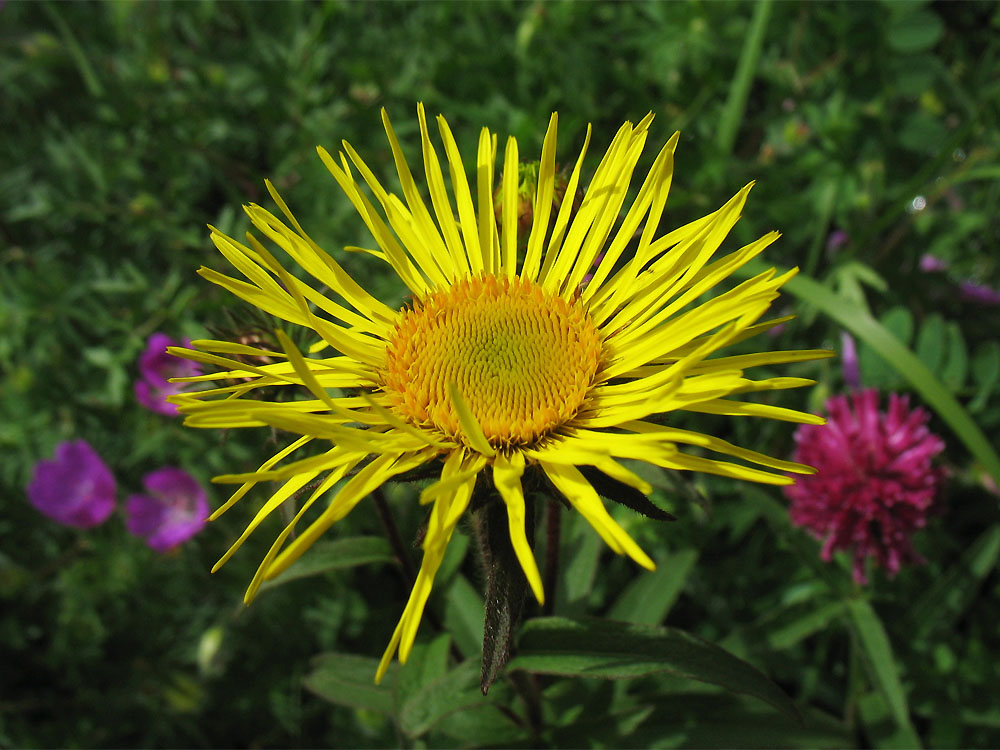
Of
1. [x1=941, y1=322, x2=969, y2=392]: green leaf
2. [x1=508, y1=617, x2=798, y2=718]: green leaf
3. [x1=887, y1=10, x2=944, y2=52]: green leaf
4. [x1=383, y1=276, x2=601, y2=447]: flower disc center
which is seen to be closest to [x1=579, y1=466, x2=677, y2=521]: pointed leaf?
[x1=383, y1=276, x2=601, y2=447]: flower disc center

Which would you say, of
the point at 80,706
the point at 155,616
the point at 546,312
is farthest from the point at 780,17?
the point at 80,706

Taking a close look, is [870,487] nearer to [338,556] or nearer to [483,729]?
[483,729]

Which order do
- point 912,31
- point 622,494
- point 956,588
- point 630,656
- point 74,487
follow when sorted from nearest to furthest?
point 622,494, point 630,656, point 956,588, point 74,487, point 912,31

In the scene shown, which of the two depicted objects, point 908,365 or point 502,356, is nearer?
point 502,356

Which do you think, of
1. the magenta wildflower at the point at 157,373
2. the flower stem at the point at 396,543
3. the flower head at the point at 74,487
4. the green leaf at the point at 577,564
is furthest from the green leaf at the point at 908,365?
the flower head at the point at 74,487

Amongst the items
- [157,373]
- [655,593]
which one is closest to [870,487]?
[655,593]

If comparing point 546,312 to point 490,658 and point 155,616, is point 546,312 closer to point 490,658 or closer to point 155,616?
point 490,658

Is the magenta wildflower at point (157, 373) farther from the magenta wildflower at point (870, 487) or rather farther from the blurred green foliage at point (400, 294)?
the magenta wildflower at point (870, 487)

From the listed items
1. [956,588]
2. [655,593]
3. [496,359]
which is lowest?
[655,593]
